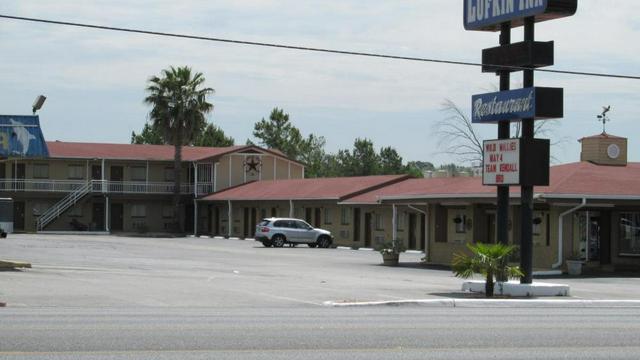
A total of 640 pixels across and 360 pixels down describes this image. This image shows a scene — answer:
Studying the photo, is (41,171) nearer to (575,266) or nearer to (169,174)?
(169,174)

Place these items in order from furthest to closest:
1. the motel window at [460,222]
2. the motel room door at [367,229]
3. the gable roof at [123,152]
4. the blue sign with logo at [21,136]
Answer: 1. the gable roof at [123,152]
2. the motel room door at [367,229]
3. the motel window at [460,222]
4. the blue sign with logo at [21,136]

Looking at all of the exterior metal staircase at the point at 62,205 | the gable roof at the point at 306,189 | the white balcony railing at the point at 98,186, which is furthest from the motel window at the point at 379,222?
Result: the exterior metal staircase at the point at 62,205

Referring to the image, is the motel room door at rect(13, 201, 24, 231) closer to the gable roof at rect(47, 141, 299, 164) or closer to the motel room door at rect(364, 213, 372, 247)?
the gable roof at rect(47, 141, 299, 164)

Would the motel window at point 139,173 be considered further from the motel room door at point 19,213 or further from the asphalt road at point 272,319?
the asphalt road at point 272,319

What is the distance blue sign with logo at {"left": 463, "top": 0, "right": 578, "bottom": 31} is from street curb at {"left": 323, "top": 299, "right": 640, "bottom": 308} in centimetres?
682

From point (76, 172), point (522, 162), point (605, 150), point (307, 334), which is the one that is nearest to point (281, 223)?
point (605, 150)

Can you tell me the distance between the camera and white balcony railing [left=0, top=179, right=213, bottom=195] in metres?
74.4

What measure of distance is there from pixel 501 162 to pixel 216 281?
826 cm

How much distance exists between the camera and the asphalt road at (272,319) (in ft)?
42.9

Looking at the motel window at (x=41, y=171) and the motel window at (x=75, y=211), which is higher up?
the motel window at (x=41, y=171)

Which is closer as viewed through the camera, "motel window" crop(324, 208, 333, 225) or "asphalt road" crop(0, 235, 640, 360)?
"asphalt road" crop(0, 235, 640, 360)

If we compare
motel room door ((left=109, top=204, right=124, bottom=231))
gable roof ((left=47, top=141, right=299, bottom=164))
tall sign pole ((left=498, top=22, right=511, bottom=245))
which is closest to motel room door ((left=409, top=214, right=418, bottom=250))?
tall sign pole ((left=498, top=22, right=511, bottom=245))

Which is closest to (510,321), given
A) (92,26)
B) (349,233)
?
(92,26)

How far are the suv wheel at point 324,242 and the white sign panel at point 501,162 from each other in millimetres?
29761
